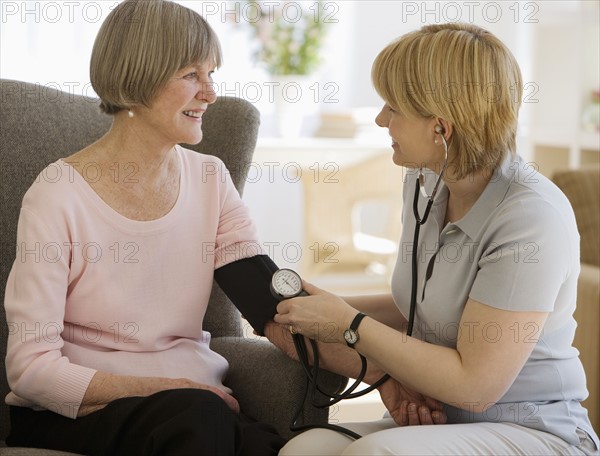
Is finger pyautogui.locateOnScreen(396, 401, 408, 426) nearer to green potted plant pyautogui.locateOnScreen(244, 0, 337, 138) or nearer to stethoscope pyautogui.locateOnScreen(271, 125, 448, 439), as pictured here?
stethoscope pyautogui.locateOnScreen(271, 125, 448, 439)

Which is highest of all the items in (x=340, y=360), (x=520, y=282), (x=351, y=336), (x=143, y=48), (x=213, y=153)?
(x=143, y=48)

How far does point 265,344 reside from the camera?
1.80 metres

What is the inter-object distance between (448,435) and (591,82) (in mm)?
2797

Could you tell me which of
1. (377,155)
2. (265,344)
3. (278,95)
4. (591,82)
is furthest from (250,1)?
(265,344)

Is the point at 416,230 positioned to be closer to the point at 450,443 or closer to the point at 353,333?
the point at 353,333

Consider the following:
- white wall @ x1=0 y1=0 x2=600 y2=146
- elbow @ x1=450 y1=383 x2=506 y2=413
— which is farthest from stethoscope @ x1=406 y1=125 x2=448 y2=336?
white wall @ x1=0 y1=0 x2=600 y2=146

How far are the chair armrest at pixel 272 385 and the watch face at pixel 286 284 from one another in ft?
0.48

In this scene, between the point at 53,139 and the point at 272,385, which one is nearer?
the point at 272,385

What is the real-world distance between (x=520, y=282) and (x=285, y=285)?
44cm

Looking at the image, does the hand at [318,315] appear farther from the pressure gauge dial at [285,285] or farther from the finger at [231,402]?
the finger at [231,402]

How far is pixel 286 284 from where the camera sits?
1649mm

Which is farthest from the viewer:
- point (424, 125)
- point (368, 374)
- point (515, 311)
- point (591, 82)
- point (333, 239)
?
point (333, 239)

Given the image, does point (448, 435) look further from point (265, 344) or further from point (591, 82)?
point (591, 82)

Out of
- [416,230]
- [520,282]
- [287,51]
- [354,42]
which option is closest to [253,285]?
[416,230]
